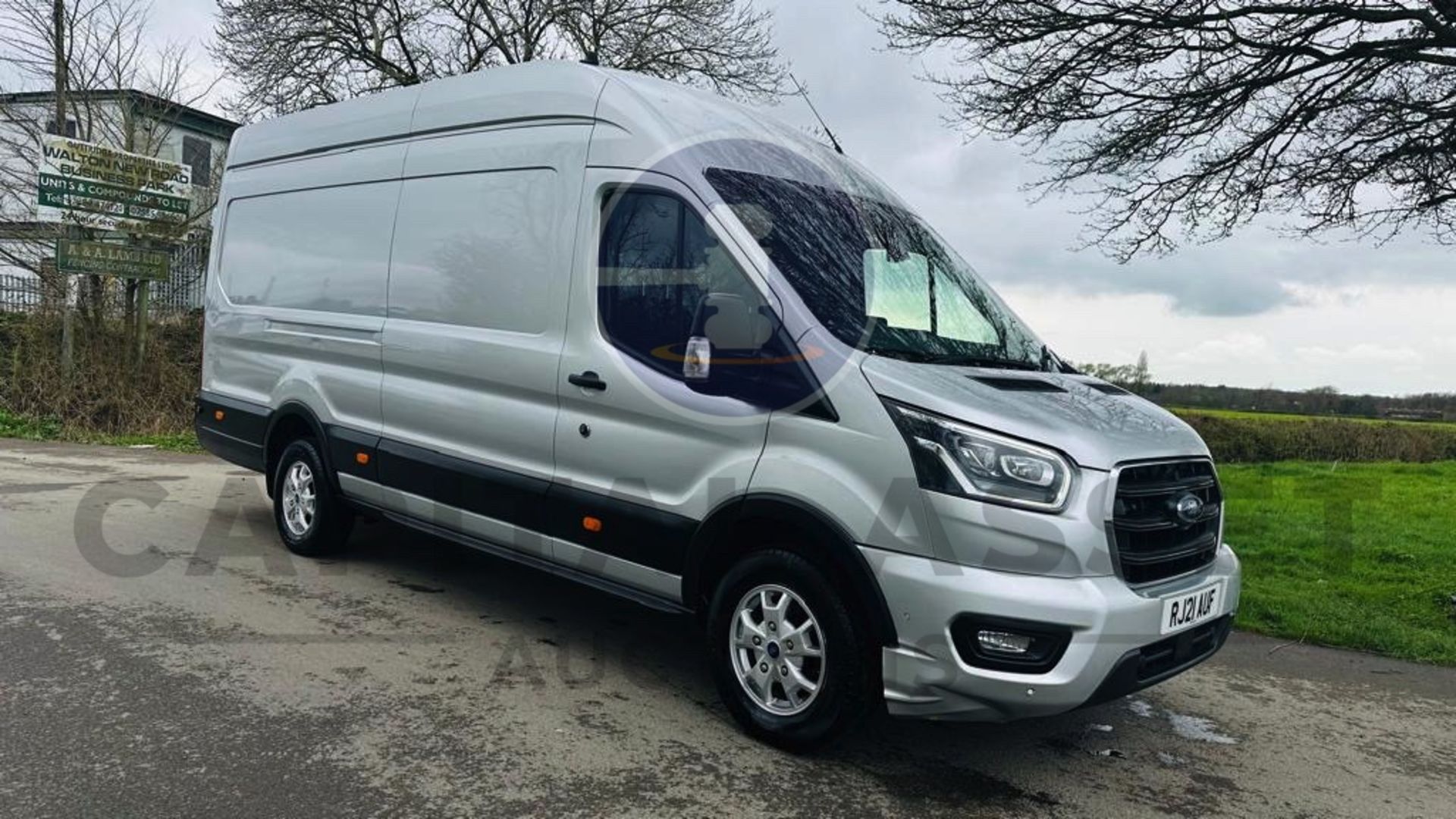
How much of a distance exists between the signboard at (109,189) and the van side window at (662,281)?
13.1 metres

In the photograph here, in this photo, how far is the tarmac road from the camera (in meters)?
3.20

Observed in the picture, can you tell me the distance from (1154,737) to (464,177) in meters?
4.17

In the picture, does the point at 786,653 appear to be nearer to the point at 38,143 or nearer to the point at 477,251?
the point at 477,251

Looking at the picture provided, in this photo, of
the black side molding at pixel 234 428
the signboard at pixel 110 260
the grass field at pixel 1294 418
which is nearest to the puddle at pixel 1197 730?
the black side molding at pixel 234 428

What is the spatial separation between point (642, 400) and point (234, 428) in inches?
161

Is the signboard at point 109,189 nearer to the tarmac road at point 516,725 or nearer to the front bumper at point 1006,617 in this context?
the tarmac road at point 516,725

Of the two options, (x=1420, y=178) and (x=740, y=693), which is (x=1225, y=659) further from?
(x=1420, y=178)

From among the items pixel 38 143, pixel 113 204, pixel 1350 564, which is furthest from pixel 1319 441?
pixel 38 143

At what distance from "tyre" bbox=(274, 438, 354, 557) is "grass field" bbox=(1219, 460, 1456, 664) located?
5.65 metres

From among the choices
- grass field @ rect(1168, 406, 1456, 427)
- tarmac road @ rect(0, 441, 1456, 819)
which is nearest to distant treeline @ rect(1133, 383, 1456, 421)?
grass field @ rect(1168, 406, 1456, 427)

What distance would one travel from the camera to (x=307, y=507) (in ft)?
20.3

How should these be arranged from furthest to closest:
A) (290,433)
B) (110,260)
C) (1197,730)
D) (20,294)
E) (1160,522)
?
(20,294), (110,260), (290,433), (1197,730), (1160,522)

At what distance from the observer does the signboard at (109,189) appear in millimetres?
13656

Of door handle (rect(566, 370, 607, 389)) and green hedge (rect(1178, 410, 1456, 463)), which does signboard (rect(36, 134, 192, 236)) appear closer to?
door handle (rect(566, 370, 607, 389))
